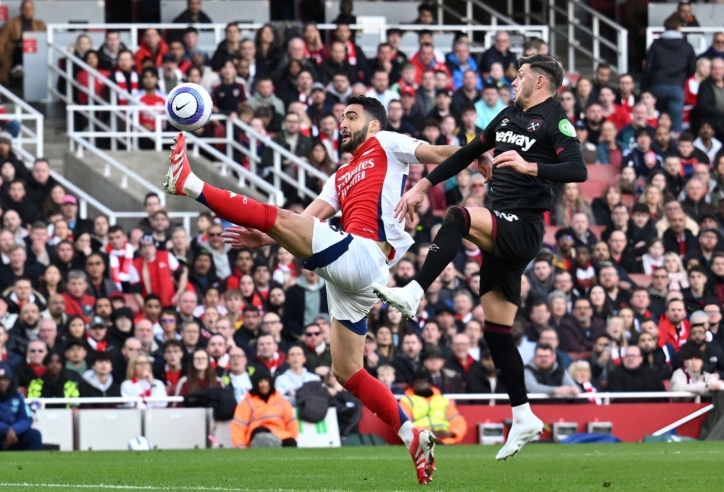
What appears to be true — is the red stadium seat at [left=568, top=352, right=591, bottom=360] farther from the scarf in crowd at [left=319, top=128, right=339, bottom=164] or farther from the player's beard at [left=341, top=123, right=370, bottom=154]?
the player's beard at [left=341, top=123, right=370, bottom=154]

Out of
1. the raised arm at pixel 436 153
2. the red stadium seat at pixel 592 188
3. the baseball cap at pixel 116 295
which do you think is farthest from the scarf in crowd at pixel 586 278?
the raised arm at pixel 436 153

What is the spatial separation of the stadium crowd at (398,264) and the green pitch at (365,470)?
1.83m

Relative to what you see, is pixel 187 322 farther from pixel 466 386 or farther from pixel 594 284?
pixel 594 284

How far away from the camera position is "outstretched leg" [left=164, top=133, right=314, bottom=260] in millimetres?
9492

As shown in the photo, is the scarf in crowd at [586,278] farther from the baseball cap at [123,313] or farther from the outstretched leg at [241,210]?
the outstretched leg at [241,210]

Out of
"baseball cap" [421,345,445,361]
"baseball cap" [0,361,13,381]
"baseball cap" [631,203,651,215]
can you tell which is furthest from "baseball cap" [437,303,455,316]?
"baseball cap" [0,361,13,381]

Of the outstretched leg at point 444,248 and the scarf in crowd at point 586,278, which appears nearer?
the outstretched leg at point 444,248

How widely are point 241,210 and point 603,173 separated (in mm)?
13051

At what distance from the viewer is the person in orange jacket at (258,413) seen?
15.4 meters

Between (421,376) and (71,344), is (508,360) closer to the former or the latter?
(421,376)

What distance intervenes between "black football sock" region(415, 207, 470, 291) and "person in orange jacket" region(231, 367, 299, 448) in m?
5.99

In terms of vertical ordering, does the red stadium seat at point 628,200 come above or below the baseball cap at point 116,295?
above

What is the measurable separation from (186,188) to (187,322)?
279 inches

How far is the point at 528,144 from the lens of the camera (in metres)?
10.1
